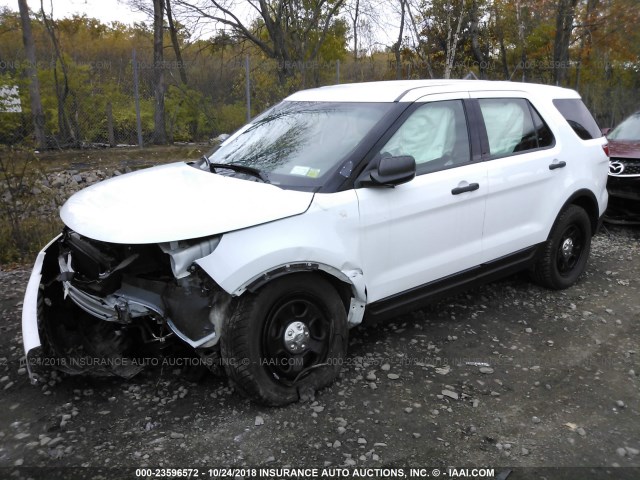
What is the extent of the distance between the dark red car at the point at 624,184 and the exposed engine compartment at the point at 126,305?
5.95m

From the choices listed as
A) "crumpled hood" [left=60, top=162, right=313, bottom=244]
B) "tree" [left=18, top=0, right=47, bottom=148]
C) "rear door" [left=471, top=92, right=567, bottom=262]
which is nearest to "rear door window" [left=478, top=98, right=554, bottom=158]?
"rear door" [left=471, top=92, right=567, bottom=262]

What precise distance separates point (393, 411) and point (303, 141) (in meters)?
1.88

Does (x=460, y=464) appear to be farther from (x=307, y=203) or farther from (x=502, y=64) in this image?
(x=502, y=64)

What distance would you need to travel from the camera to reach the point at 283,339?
10.4 ft

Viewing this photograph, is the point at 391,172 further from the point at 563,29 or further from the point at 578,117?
the point at 563,29

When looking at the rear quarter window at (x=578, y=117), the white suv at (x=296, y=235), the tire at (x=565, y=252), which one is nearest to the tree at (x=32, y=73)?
the white suv at (x=296, y=235)

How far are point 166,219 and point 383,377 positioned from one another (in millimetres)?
1772

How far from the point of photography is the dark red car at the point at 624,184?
6.86 metres

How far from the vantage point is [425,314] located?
463 cm

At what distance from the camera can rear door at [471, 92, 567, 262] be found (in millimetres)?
4195

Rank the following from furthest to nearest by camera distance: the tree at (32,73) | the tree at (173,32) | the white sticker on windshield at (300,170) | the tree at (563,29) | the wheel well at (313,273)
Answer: the tree at (173,32) < the tree at (563,29) < the tree at (32,73) < the white sticker on windshield at (300,170) < the wheel well at (313,273)

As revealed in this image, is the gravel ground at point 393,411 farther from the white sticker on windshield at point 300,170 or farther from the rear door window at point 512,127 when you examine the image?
the rear door window at point 512,127

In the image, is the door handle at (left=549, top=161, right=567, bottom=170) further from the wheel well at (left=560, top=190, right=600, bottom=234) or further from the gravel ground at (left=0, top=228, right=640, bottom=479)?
the gravel ground at (left=0, top=228, right=640, bottom=479)

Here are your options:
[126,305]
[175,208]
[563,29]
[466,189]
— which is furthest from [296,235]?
[563,29]
